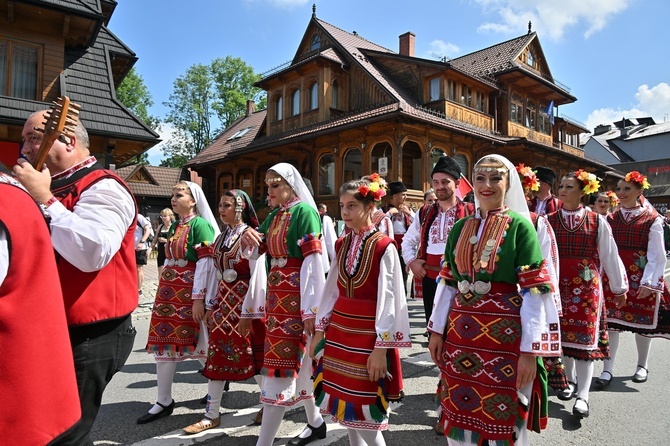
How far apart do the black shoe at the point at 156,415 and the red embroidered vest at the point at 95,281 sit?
2.05 meters

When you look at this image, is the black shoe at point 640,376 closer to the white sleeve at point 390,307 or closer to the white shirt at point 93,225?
the white sleeve at point 390,307

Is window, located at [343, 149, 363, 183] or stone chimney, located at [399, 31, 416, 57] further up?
stone chimney, located at [399, 31, 416, 57]

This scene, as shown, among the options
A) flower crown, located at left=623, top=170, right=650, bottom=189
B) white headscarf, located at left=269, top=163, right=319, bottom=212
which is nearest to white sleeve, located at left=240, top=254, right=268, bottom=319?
white headscarf, located at left=269, top=163, right=319, bottom=212

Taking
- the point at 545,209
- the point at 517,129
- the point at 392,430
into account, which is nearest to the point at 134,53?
the point at 545,209

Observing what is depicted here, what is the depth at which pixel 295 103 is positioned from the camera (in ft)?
72.4

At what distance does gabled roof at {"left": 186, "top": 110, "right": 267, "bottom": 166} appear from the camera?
83.5 ft

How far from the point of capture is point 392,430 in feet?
12.3

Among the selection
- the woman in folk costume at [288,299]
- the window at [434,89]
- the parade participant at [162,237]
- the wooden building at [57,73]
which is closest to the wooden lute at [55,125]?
the woman in folk costume at [288,299]

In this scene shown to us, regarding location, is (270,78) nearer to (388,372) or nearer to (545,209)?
(545,209)

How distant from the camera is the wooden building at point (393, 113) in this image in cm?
1777

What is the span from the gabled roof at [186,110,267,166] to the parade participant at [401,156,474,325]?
67.2ft

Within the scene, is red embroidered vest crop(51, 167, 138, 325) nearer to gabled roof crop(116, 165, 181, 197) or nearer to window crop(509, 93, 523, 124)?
window crop(509, 93, 523, 124)

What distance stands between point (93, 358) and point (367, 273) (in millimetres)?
1586

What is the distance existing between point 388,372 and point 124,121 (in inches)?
450
